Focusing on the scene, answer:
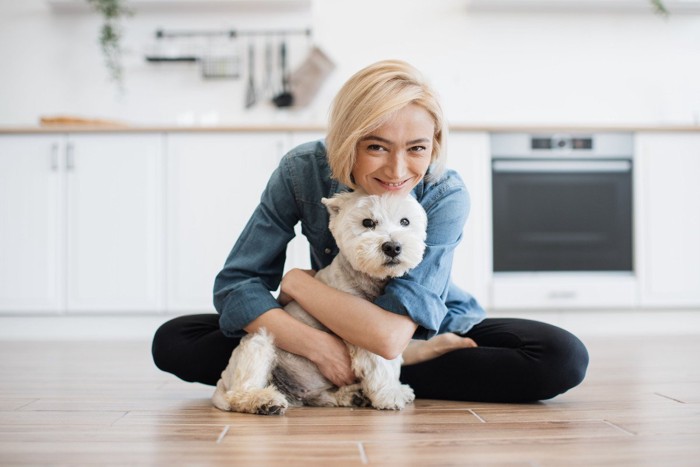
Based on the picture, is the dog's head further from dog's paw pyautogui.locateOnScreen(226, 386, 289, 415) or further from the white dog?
dog's paw pyautogui.locateOnScreen(226, 386, 289, 415)

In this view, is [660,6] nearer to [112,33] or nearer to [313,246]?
[313,246]

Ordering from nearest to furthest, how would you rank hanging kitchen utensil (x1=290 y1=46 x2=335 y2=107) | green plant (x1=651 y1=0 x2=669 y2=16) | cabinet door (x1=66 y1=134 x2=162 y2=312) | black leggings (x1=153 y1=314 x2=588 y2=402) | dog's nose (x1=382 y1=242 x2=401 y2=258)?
dog's nose (x1=382 y1=242 x2=401 y2=258)
black leggings (x1=153 y1=314 x2=588 y2=402)
cabinet door (x1=66 y1=134 x2=162 y2=312)
green plant (x1=651 y1=0 x2=669 y2=16)
hanging kitchen utensil (x1=290 y1=46 x2=335 y2=107)

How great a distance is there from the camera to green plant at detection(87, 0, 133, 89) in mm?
3828

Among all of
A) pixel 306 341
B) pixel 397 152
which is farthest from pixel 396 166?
pixel 306 341

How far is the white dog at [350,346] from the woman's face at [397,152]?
38 millimetres

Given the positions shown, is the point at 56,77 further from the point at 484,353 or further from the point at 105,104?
the point at 484,353

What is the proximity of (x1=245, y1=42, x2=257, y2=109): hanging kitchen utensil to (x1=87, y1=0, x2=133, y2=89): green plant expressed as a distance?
74 centimetres

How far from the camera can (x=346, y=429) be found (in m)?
1.35

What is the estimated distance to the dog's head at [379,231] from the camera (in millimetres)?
1412

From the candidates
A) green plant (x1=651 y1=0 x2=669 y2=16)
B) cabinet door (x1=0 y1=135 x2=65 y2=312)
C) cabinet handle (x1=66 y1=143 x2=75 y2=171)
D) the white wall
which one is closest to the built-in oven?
the white wall

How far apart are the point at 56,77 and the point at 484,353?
136 inches

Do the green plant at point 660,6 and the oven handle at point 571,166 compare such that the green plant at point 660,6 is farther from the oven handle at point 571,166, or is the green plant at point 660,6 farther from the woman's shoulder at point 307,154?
the woman's shoulder at point 307,154

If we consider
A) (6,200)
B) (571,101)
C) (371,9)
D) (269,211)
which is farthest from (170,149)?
(571,101)

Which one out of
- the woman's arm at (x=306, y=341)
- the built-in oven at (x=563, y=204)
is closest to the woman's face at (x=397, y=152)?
the woman's arm at (x=306, y=341)
